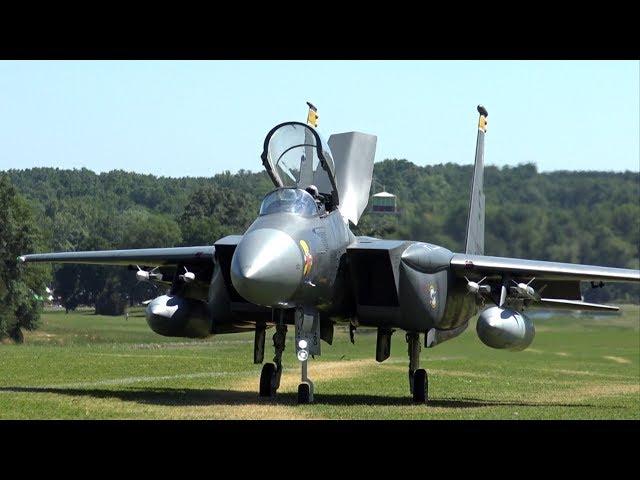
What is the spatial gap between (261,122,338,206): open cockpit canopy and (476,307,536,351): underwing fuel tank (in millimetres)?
2649

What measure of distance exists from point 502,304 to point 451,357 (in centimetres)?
1718

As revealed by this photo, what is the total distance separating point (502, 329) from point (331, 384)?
18.5 feet

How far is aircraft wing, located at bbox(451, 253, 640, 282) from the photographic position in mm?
17125

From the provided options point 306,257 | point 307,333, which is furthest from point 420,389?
point 306,257

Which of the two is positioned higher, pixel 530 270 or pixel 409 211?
pixel 409 211

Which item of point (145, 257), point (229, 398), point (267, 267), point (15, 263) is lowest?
point (229, 398)

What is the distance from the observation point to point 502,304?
673 inches

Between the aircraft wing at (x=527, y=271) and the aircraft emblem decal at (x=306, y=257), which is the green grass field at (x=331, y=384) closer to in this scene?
the aircraft emblem decal at (x=306, y=257)

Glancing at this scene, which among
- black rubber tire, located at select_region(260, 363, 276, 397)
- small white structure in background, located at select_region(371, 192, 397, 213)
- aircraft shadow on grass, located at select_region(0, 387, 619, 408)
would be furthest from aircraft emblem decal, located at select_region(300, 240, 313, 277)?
small white structure in background, located at select_region(371, 192, 397, 213)

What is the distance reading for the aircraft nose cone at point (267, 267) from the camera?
13656 mm

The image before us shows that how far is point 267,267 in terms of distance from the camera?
13711 mm

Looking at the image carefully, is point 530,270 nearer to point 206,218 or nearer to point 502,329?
point 502,329

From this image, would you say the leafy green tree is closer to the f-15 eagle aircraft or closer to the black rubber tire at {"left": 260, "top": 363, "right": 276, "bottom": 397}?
the f-15 eagle aircraft
